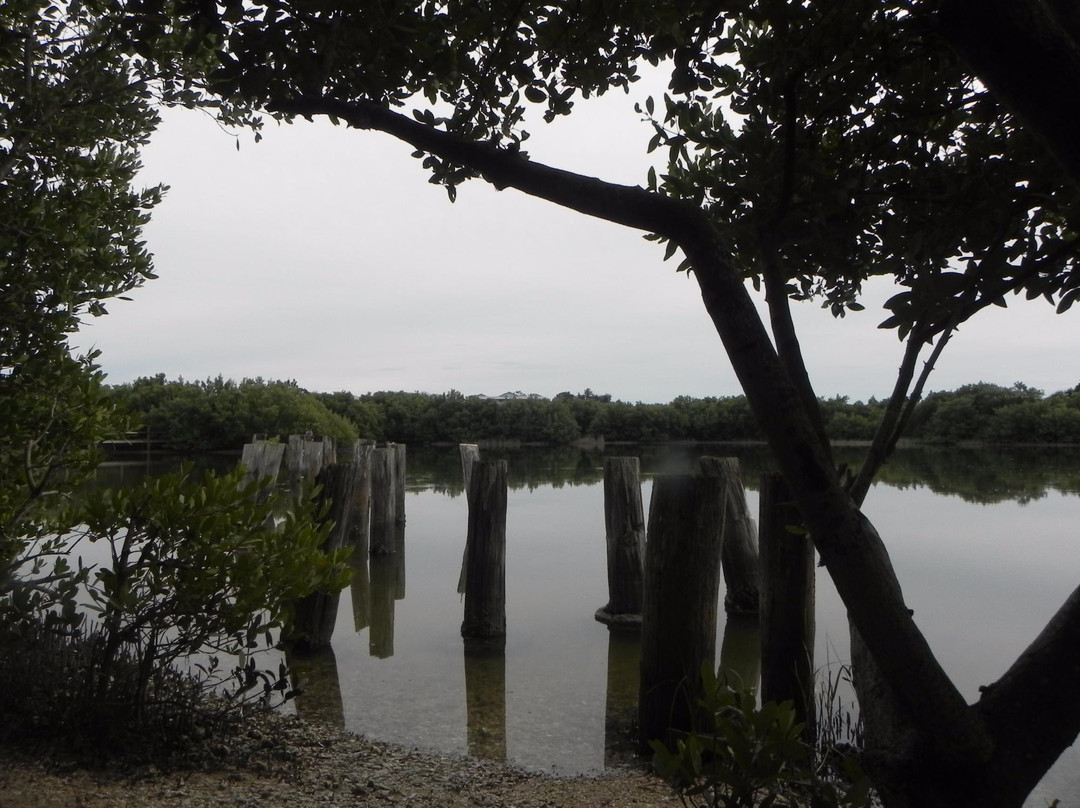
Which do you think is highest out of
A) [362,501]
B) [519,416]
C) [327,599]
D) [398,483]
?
[519,416]

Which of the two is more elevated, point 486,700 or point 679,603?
point 679,603

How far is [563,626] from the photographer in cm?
834

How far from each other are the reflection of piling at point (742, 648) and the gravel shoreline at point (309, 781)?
271 cm

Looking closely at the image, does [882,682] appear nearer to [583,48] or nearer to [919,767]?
[919,767]

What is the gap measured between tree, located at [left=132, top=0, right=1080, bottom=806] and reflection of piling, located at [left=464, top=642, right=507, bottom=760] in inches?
140

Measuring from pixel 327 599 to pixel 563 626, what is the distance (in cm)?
245

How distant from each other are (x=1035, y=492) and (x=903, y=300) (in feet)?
71.1

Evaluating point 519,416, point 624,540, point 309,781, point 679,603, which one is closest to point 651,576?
point 679,603

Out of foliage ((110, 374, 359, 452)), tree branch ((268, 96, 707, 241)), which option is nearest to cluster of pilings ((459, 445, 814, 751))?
tree branch ((268, 96, 707, 241))

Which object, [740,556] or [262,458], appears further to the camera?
[262,458]

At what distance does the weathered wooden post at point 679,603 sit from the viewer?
487cm

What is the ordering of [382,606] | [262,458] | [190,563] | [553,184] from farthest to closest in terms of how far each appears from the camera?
1. [262,458]
2. [382,606]
3. [190,563]
4. [553,184]

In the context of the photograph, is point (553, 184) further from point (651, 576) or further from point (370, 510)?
point (370, 510)

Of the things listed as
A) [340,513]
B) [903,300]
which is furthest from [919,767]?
[340,513]
